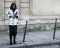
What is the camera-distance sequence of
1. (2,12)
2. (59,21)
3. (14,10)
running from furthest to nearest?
(59,21) < (2,12) < (14,10)

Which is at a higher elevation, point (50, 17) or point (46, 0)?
point (46, 0)

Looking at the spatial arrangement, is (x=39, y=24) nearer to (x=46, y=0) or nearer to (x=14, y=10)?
(x=46, y=0)

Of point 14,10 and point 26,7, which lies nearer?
point 14,10

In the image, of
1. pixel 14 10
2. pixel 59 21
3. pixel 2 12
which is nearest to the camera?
pixel 14 10

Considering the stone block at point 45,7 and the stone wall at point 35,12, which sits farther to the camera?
the stone block at point 45,7

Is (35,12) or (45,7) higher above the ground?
(45,7)

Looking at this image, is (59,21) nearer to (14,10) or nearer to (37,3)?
(37,3)

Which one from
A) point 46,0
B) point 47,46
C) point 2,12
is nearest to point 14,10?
point 47,46

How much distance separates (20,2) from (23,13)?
648 mm

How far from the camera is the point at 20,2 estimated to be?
1159 centimetres

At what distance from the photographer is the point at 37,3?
11797 mm

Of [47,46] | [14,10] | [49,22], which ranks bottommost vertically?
[47,46]

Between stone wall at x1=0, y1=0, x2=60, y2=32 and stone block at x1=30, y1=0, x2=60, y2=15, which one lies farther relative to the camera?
stone block at x1=30, y1=0, x2=60, y2=15

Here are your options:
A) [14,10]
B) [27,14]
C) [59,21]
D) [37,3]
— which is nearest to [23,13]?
[27,14]
